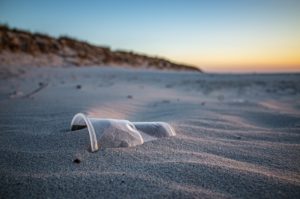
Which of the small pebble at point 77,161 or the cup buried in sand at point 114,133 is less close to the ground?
the cup buried in sand at point 114,133

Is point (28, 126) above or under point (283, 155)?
under

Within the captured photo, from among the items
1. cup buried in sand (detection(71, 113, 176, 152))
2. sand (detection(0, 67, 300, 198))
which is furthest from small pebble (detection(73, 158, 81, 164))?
cup buried in sand (detection(71, 113, 176, 152))

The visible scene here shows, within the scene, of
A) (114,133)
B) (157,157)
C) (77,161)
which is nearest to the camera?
(77,161)

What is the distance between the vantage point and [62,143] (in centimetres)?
169

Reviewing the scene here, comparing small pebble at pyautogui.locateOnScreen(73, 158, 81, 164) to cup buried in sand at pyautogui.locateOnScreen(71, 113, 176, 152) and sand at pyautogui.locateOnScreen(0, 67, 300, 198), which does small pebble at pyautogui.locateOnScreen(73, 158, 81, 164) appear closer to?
sand at pyautogui.locateOnScreen(0, 67, 300, 198)

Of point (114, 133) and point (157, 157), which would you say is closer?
point (157, 157)

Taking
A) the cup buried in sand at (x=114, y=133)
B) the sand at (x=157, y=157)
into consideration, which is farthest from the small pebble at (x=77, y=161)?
the cup buried in sand at (x=114, y=133)

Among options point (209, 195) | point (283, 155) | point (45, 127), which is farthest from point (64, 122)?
point (283, 155)

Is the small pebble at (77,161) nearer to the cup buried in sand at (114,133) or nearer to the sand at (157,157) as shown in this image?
the sand at (157,157)

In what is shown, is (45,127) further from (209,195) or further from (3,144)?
(209,195)

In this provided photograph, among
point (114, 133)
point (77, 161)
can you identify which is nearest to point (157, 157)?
point (114, 133)

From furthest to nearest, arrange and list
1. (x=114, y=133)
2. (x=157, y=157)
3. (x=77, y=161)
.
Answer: (x=114, y=133) → (x=157, y=157) → (x=77, y=161)

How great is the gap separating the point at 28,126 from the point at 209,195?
1.66 meters

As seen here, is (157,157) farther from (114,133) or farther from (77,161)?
(77,161)
